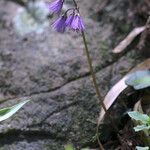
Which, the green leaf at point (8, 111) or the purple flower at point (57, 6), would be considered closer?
the green leaf at point (8, 111)

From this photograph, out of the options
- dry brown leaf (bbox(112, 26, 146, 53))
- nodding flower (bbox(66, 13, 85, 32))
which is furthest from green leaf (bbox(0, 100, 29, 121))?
dry brown leaf (bbox(112, 26, 146, 53))

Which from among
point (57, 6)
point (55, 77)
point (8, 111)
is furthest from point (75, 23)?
point (55, 77)

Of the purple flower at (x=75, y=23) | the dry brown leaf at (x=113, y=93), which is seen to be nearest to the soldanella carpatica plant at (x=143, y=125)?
the dry brown leaf at (x=113, y=93)

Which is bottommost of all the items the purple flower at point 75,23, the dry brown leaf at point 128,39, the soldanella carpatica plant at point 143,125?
the soldanella carpatica plant at point 143,125

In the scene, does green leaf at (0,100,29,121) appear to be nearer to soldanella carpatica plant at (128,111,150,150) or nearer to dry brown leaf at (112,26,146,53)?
soldanella carpatica plant at (128,111,150,150)

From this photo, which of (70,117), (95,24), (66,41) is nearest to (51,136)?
(70,117)

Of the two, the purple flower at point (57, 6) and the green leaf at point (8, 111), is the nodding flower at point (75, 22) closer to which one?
the purple flower at point (57, 6)

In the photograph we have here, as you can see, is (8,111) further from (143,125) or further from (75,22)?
(143,125)
